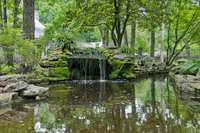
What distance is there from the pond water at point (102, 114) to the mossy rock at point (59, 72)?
3.26 m

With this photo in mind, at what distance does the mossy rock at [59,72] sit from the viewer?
527 inches

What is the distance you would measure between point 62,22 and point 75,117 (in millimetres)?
13690

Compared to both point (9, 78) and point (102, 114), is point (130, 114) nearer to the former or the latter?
point (102, 114)

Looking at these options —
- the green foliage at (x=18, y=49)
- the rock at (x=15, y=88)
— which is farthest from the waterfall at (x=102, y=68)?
the rock at (x=15, y=88)

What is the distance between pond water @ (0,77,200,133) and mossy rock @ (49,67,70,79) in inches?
128

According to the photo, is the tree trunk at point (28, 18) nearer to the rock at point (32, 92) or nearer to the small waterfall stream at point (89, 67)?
the small waterfall stream at point (89, 67)

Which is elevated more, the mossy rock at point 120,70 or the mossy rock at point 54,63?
the mossy rock at point 54,63

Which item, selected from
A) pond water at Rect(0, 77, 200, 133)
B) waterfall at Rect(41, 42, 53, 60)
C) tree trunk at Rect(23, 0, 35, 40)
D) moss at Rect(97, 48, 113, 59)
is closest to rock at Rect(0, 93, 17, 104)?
pond water at Rect(0, 77, 200, 133)

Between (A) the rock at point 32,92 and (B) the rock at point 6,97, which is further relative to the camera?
(A) the rock at point 32,92

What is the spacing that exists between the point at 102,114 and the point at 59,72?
22.2ft

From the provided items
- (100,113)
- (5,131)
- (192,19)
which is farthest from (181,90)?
(192,19)

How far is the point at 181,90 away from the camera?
10.8 m

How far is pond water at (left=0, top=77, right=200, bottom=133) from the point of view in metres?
6.00

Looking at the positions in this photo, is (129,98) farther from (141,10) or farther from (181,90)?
(141,10)
